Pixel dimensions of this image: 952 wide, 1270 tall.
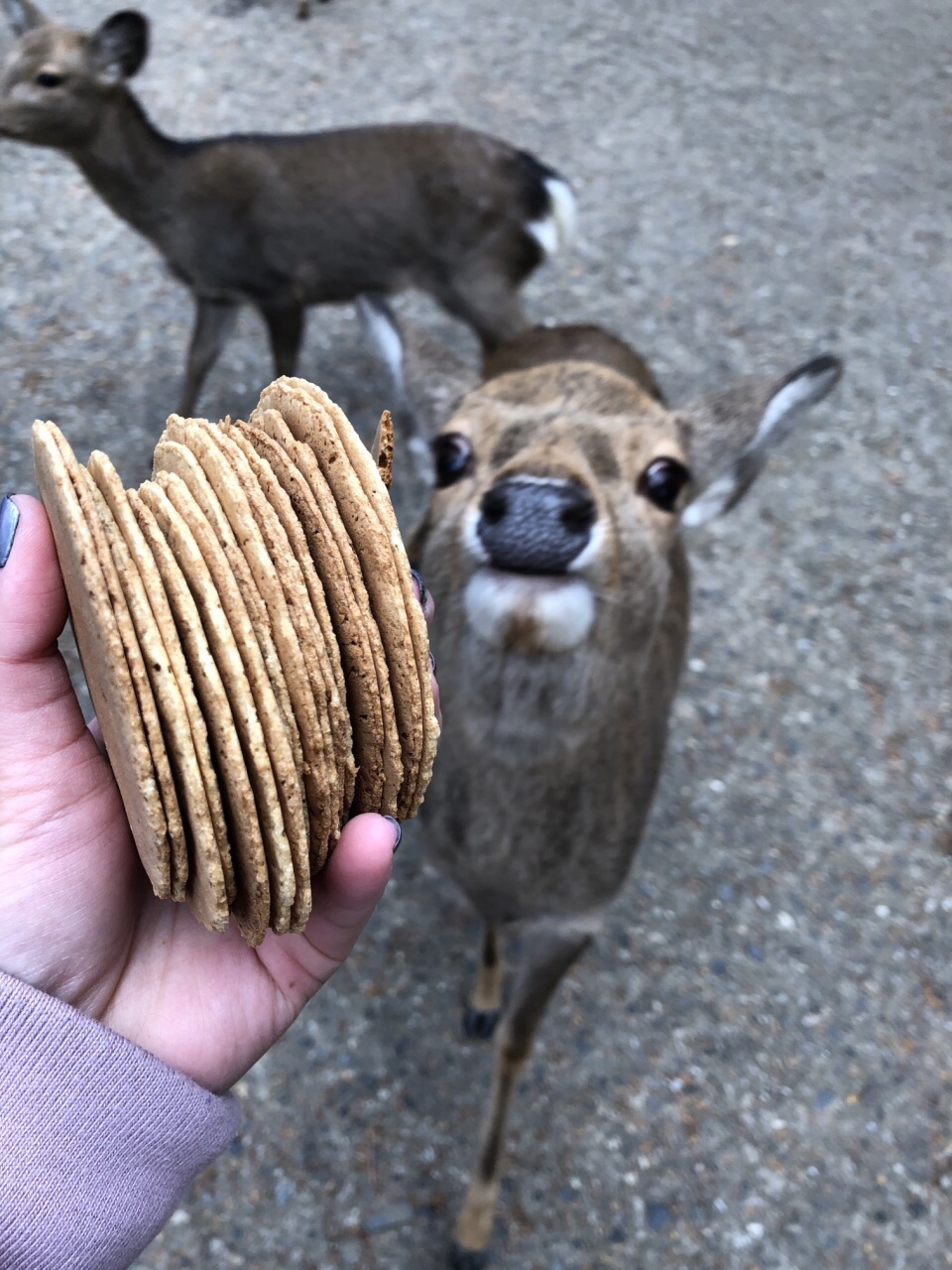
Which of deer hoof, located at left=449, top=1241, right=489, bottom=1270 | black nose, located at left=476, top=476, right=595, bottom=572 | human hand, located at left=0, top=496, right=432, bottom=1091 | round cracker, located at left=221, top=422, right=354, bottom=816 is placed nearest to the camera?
round cracker, located at left=221, top=422, right=354, bottom=816

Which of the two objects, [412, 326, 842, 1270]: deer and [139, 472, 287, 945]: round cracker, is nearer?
[139, 472, 287, 945]: round cracker

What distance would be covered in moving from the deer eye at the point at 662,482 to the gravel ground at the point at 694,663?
2.31ft

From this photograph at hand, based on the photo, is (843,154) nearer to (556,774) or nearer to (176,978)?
(556,774)

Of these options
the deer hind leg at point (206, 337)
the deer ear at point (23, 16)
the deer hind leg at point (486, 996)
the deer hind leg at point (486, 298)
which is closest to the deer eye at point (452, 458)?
the deer hind leg at point (486, 996)

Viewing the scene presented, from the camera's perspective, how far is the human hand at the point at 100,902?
56.4 inches

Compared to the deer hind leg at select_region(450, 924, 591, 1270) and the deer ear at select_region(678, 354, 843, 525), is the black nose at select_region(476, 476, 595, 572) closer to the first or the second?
the deer ear at select_region(678, 354, 843, 525)

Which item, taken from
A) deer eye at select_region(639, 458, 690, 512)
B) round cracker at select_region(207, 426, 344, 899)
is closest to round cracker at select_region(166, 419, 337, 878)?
round cracker at select_region(207, 426, 344, 899)

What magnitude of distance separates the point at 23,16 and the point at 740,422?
144 inches

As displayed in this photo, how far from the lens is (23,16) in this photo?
4211mm

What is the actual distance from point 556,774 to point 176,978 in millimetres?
842

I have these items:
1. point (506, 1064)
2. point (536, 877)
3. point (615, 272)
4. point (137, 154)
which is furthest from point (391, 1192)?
point (615, 272)

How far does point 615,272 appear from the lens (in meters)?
5.14

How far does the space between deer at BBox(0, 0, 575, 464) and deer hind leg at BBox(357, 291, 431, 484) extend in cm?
145

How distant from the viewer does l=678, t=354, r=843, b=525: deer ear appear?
94.3 inches
